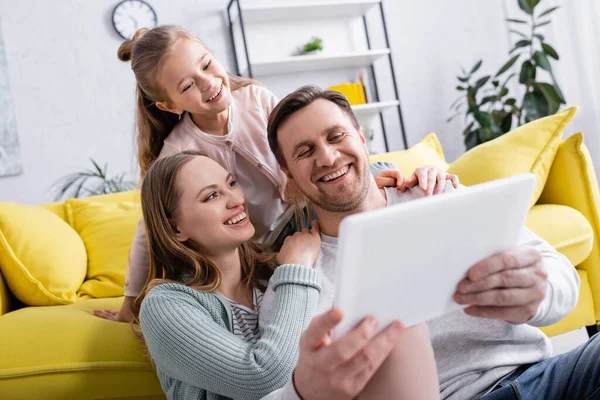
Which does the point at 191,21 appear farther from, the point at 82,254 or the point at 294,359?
the point at 294,359

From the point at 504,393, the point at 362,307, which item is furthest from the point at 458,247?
the point at 504,393

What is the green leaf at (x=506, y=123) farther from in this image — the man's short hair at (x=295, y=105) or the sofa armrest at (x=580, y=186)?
the man's short hair at (x=295, y=105)

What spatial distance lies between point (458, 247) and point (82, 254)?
1.77m

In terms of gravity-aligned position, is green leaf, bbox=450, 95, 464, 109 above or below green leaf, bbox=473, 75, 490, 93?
below

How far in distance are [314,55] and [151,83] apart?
2.37 m

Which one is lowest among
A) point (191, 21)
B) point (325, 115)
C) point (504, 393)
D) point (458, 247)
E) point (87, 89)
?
point (504, 393)

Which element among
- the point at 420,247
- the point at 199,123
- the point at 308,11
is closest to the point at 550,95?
the point at 308,11

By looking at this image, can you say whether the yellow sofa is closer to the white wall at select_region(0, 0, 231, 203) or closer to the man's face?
the man's face

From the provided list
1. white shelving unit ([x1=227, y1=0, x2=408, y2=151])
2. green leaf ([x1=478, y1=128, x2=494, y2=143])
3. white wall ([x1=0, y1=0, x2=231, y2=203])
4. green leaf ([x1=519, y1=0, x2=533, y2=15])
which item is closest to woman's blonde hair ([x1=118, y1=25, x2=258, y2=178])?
white wall ([x1=0, y1=0, x2=231, y2=203])

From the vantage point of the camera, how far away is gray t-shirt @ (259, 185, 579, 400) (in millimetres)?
1177

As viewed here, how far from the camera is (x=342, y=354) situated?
76cm

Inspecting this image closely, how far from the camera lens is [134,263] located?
1666 mm

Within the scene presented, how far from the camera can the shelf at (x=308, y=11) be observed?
3.93 m

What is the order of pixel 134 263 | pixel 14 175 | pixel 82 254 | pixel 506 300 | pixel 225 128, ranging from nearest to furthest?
pixel 506 300 < pixel 134 263 < pixel 225 128 < pixel 82 254 < pixel 14 175
